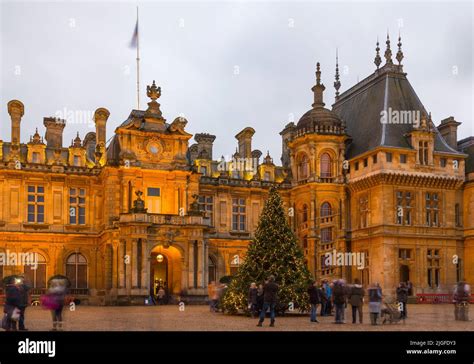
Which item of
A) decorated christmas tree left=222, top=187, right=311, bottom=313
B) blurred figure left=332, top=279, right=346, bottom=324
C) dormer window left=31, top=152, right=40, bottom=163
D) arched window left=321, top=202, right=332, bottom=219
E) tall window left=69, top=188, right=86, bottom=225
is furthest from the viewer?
arched window left=321, top=202, right=332, bottom=219

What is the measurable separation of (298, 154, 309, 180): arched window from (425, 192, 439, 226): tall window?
29.3ft

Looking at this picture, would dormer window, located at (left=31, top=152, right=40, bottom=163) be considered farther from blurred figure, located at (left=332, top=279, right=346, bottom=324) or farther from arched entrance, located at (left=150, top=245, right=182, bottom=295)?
blurred figure, located at (left=332, top=279, right=346, bottom=324)

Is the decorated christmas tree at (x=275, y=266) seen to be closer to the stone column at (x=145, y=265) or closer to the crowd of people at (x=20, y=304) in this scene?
the crowd of people at (x=20, y=304)

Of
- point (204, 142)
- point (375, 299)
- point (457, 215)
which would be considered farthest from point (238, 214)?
point (375, 299)

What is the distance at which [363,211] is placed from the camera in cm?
4753

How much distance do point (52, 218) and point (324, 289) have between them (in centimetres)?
2418

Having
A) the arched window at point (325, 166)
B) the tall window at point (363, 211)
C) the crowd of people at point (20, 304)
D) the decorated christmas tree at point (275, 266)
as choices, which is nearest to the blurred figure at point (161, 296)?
the decorated christmas tree at point (275, 266)

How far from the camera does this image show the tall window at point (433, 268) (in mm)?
46344

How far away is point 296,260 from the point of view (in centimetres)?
2952

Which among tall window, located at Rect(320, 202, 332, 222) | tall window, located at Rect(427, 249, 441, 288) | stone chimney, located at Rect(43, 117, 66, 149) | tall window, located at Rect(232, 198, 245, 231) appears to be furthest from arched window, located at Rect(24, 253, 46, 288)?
tall window, located at Rect(427, 249, 441, 288)

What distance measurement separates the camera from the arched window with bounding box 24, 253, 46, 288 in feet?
152

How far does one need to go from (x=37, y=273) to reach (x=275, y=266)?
23376 mm

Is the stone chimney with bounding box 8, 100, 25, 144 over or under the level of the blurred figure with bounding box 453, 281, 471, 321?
over

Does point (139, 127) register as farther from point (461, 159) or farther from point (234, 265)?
point (461, 159)
